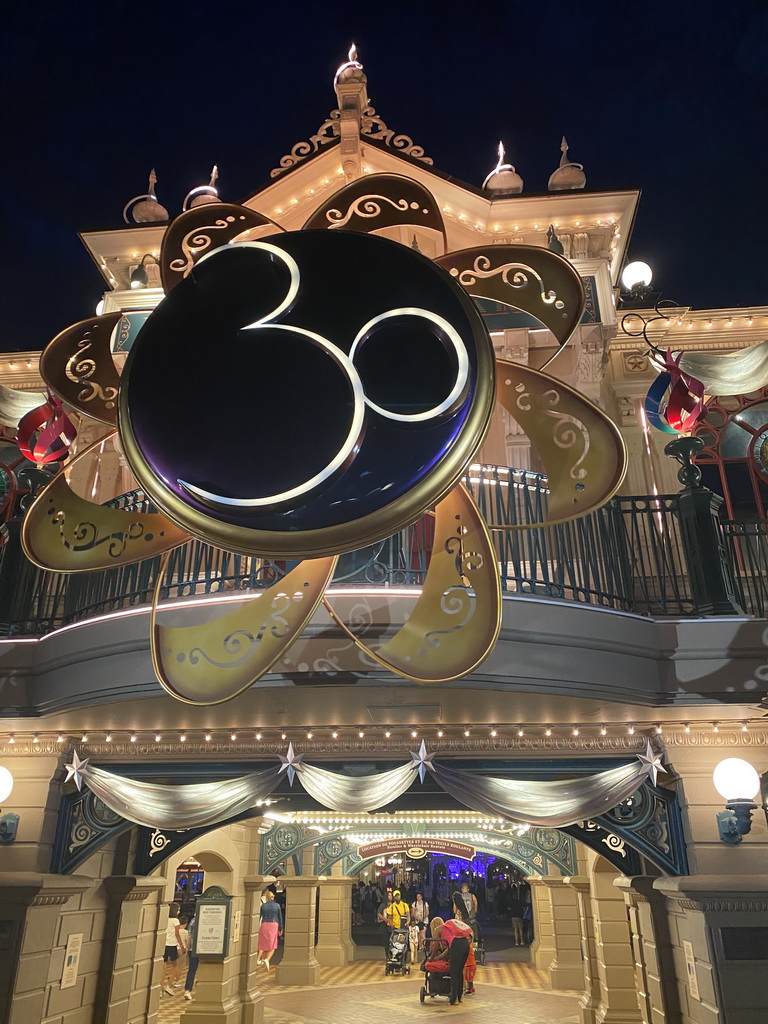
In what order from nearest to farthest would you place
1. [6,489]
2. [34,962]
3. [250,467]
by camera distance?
[250,467], [34,962], [6,489]

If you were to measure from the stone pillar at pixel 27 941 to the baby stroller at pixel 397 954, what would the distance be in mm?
13001

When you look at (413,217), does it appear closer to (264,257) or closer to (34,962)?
(264,257)

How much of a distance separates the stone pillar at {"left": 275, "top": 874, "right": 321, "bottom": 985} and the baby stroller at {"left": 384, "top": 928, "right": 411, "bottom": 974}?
267cm

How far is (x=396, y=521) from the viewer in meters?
2.07

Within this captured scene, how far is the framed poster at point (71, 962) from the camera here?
22.6 ft

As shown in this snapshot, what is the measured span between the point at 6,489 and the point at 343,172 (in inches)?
273

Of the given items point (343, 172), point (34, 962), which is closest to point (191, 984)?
point (34, 962)

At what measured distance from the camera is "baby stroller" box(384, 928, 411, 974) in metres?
17.4

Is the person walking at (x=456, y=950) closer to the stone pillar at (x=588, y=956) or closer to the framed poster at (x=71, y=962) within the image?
the stone pillar at (x=588, y=956)

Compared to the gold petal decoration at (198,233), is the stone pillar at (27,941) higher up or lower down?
lower down

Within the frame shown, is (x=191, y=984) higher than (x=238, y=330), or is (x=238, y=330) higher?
(x=238, y=330)

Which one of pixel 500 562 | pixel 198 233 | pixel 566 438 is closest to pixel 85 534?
pixel 198 233

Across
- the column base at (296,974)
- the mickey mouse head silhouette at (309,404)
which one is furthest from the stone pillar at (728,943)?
the column base at (296,974)

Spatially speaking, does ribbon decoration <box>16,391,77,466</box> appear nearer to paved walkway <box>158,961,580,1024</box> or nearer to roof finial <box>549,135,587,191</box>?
roof finial <box>549,135,587,191</box>
